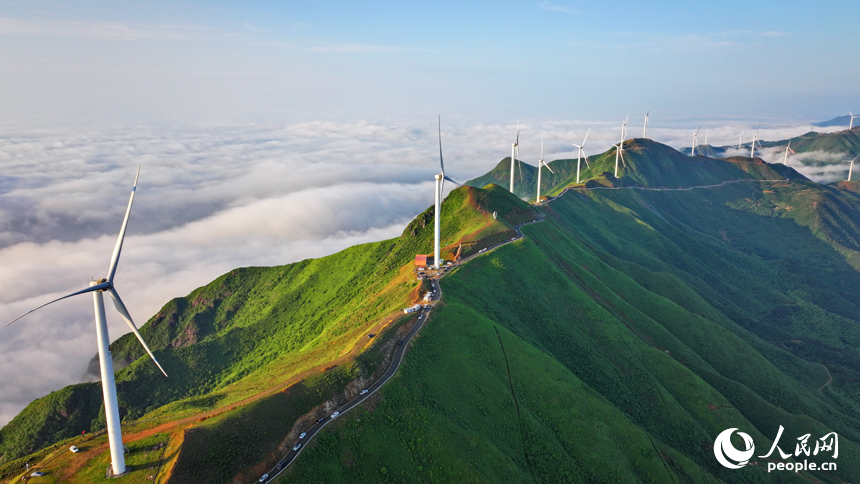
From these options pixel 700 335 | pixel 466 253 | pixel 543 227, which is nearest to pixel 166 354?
pixel 466 253

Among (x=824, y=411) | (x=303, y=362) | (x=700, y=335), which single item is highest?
(x=303, y=362)

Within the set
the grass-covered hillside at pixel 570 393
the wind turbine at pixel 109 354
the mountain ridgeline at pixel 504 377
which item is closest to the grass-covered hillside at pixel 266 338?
the mountain ridgeline at pixel 504 377

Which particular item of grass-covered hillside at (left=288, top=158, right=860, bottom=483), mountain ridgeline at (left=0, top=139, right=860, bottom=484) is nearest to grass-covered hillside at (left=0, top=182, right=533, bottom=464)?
mountain ridgeline at (left=0, top=139, right=860, bottom=484)

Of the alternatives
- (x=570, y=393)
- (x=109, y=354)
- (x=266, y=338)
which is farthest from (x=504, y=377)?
(x=266, y=338)

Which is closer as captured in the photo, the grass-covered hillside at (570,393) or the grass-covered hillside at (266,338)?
the grass-covered hillside at (570,393)

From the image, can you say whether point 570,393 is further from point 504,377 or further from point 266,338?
point 266,338

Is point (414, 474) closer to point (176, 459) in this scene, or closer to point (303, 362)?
point (176, 459)

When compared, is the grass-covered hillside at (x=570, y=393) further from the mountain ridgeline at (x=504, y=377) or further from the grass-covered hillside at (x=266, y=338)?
the grass-covered hillside at (x=266, y=338)

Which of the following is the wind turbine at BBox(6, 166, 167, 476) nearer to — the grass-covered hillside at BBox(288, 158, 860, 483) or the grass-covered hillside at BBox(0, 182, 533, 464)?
the grass-covered hillside at BBox(288, 158, 860, 483)
